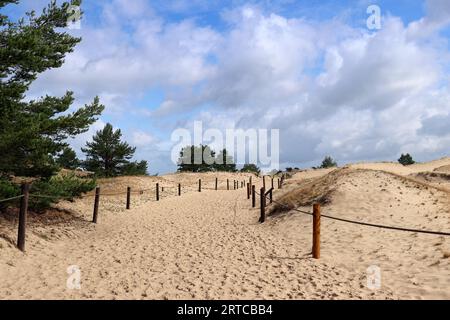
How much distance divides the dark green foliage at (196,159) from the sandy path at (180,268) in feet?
163

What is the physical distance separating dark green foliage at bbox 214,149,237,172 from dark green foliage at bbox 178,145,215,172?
1.29m

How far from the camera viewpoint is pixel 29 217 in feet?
44.3

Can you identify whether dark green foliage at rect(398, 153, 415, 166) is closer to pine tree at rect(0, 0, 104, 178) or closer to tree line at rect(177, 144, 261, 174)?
tree line at rect(177, 144, 261, 174)

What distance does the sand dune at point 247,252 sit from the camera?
7.00m

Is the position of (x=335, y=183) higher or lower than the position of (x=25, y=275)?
higher

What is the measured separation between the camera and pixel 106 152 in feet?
113

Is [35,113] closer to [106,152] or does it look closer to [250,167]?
[106,152]

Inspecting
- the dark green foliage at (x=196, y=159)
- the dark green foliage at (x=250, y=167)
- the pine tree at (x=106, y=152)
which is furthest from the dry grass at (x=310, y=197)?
the dark green foliage at (x=250, y=167)

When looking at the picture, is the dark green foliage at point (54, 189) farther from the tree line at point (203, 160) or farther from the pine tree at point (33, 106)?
the tree line at point (203, 160)

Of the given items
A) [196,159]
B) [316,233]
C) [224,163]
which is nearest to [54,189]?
[316,233]

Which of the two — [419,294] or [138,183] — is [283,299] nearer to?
[419,294]

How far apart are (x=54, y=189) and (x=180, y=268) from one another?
657cm
